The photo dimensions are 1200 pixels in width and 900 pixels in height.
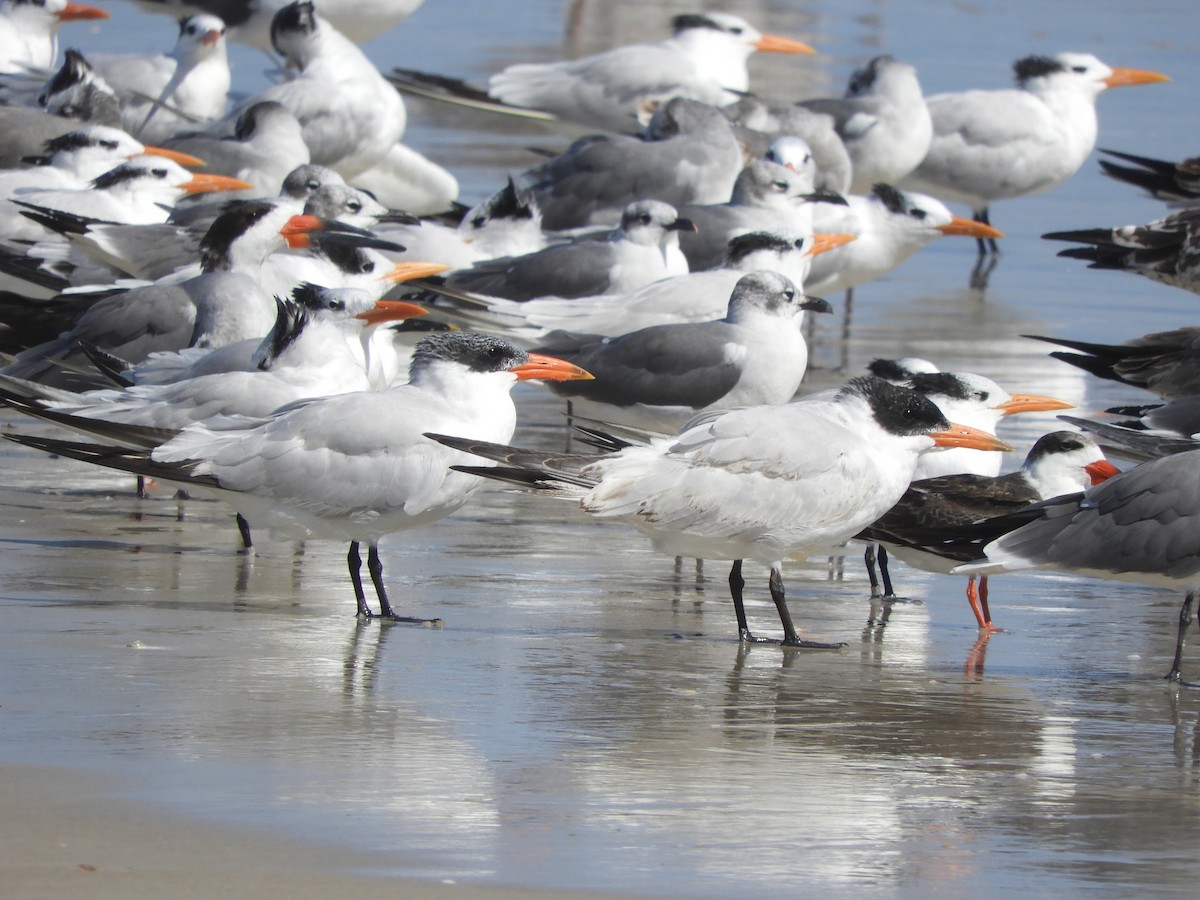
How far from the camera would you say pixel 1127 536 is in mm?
5867

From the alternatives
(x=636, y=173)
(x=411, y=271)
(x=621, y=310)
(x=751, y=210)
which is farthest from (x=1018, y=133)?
(x=411, y=271)

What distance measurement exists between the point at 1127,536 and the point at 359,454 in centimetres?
218

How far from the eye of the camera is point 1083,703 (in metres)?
5.53

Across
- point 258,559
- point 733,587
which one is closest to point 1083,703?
point 733,587

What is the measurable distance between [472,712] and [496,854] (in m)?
1.05

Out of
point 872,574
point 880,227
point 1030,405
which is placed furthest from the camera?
point 880,227

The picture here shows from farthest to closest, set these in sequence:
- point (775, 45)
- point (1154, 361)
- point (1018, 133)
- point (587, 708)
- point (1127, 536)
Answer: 1. point (775, 45)
2. point (1018, 133)
3. point (1154, 361)
4. point (1127, 536)
5. point (587, 708)

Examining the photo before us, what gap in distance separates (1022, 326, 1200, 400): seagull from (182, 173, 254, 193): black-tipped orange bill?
183 inches

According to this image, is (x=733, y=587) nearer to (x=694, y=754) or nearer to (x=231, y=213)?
(x=694, y=754)

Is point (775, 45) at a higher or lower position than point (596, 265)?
higher

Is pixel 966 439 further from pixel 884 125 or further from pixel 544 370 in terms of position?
pixel 884 125

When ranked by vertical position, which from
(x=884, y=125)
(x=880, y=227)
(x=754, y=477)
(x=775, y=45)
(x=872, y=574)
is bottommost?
(x=872, y=574)

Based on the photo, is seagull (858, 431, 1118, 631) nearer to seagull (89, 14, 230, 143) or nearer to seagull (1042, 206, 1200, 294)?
seagull (1042, 206, 1200, 294)

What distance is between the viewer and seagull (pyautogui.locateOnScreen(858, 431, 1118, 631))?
21.2 feet
